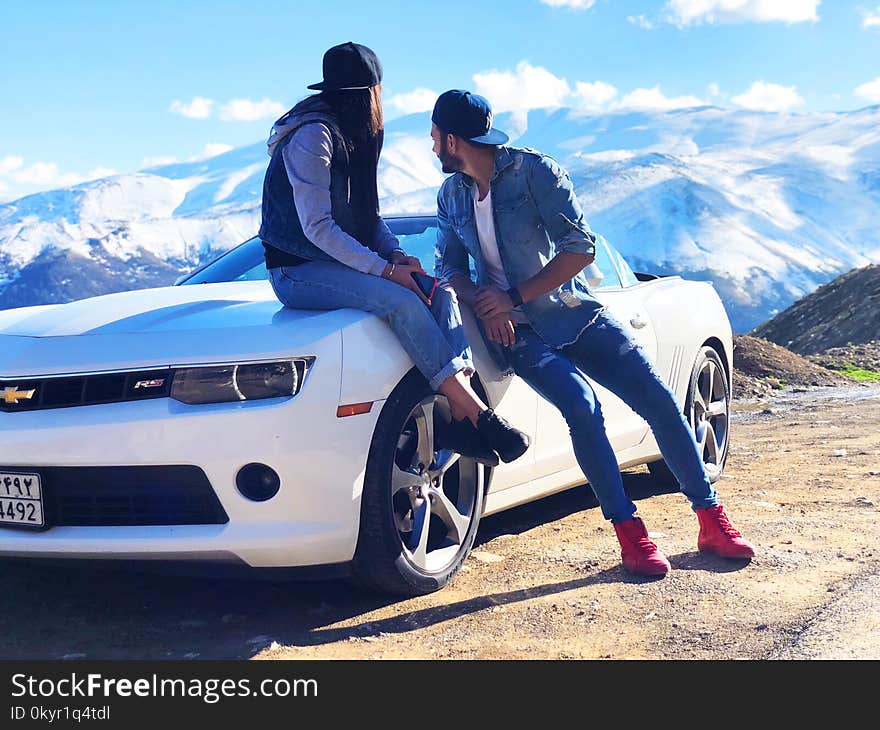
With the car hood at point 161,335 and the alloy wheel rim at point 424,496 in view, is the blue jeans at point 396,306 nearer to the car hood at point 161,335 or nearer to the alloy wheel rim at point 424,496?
the car hood at point 161,335

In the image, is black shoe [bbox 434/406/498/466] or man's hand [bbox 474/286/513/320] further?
man's hand [bbox 474/286/513/320]

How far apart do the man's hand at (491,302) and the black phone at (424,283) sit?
337 millimetres

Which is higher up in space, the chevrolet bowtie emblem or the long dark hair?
the long dark hair

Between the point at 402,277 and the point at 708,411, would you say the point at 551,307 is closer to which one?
the point at 402,277

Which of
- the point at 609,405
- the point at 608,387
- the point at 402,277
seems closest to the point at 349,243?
the point at 402,277

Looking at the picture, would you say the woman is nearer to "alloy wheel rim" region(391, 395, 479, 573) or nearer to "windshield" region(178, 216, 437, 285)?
"alloy wheel rim" region(391, 395, 479, 573)

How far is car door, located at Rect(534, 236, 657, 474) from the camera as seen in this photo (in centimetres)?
467

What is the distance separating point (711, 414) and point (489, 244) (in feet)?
6.94

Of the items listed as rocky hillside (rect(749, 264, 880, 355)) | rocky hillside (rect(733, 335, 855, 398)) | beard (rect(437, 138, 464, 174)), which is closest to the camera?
beard (rect(437, 138, 464, 174))

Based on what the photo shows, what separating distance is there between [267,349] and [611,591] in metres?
1.55

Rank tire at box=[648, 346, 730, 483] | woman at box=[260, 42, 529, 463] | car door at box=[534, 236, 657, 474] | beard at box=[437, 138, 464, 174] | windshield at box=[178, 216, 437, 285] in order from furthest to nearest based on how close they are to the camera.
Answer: tire at box=[648, 346, 730, 483] < windshield at box=[178, 216, 437, 285] < car door at box=[534, 236, 657, 474] < beard at box=[437, 138, 464, 174] < woman at box=[260, 42, 529, 463]

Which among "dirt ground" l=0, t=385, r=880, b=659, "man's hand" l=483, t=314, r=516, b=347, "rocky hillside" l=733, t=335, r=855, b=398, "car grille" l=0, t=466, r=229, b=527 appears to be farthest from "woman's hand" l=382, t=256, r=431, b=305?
"rocky hillside" l=733, t=335, r=855, b=398

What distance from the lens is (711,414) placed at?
5.88 metres

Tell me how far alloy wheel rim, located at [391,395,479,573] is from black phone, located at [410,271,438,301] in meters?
0.37
